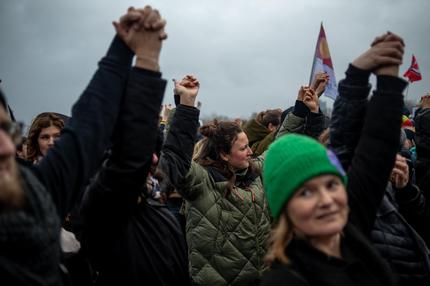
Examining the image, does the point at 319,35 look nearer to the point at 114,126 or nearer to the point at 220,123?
the point at 220,123

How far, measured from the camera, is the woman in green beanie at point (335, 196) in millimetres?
1887

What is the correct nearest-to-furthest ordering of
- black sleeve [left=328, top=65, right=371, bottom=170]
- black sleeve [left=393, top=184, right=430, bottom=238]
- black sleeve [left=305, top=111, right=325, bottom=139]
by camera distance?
black sleeve [left=328, top=65, right=371, bottom=170]
black sleeve [left=393, top=184, right=430, bottom=238]
black sleeve [left=305, top=111, right=325, bottom=139]

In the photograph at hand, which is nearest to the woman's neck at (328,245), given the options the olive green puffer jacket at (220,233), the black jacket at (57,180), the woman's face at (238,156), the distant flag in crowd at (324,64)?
the black jacket at (57,180)

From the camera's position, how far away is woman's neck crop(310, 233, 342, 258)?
1980mm

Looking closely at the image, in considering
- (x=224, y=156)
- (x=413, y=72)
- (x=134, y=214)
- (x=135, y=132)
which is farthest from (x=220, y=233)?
(x=413, y=72)

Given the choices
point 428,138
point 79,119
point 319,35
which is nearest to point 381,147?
point 79,119

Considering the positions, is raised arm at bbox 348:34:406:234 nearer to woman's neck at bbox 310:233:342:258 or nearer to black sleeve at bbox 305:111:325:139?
woman's neck at bbox 310:233:342:258

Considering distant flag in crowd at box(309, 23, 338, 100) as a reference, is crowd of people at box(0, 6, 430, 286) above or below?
below

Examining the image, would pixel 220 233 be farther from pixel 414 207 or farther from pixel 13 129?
pixel 13 129

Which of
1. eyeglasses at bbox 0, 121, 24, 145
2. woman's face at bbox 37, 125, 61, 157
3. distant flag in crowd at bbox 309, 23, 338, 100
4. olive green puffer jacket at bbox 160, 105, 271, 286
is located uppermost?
distant flag in crowd at bbox 309, 23, 338, 100

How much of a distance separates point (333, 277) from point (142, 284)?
1266 millimetres

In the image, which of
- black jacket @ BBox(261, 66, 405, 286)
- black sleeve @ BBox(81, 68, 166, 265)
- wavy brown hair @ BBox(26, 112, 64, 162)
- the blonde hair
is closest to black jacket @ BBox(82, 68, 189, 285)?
black sleeve @ BBox(81, 68, 166, 265)

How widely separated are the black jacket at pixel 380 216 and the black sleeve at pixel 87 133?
45.6 inches

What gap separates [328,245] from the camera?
2004 millimetres
